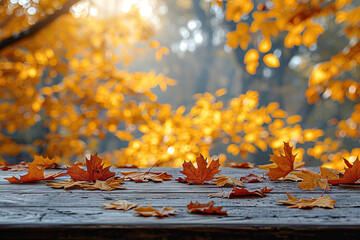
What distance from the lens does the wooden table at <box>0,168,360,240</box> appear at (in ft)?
1.79

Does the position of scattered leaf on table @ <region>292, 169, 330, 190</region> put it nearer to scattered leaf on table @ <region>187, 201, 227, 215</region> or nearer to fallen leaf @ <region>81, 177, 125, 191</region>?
scattered leaf on table @ <region>187, 201, 227, 215</region>

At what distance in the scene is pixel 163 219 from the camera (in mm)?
605

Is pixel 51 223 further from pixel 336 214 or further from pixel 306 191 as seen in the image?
pixel 306 191

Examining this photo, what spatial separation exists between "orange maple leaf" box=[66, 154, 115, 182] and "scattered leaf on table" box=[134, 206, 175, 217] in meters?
0.41

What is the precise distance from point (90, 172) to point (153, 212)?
0.46m

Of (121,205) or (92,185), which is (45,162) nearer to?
(92,185)

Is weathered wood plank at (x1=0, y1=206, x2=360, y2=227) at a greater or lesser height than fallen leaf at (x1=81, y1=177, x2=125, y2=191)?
lesser

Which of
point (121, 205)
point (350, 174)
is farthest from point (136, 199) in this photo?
point (350, 174)

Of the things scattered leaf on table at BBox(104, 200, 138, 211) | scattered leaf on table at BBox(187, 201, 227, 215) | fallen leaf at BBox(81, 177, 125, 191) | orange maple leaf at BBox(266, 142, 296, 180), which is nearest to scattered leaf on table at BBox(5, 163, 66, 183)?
fallen leaf at BBox(81, 177, 125, 191)

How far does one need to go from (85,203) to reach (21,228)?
214 mm

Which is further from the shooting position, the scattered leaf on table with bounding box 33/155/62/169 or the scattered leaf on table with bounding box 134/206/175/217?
the scattered leaf on table with bounding box 33/155/62/169

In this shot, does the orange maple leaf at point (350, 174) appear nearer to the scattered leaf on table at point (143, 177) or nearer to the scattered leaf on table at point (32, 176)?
the scattered leaf on table at point (143, 177)

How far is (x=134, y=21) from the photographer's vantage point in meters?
4.29

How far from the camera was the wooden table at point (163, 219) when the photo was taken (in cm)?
55
